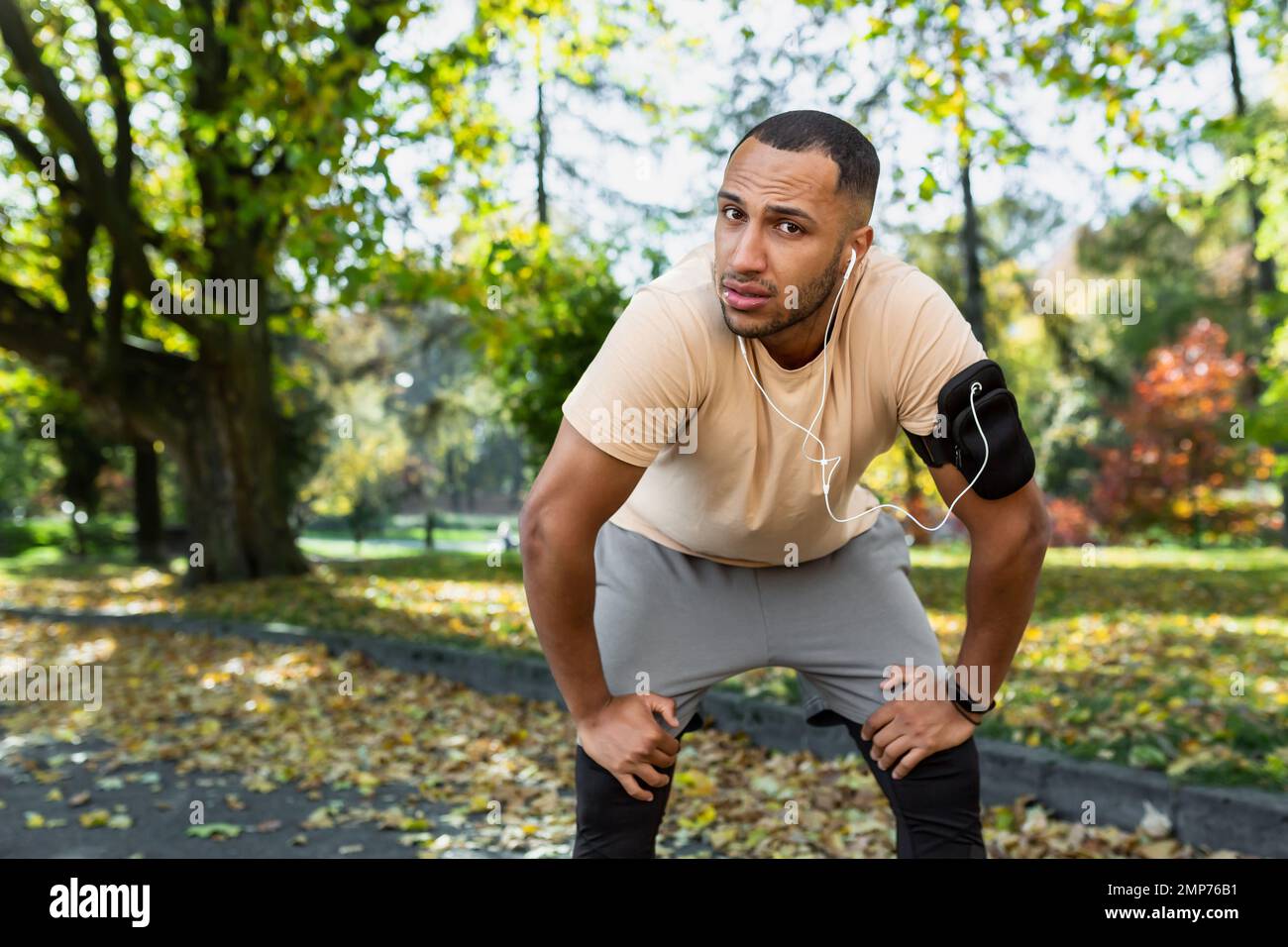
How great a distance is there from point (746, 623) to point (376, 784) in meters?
3.57

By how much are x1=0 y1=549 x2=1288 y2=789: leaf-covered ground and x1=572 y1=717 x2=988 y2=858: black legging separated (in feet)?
6.92

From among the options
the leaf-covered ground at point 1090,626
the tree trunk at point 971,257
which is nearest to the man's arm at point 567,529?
the leaf-covered ground at point 1090,626

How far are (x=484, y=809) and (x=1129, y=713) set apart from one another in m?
3.25

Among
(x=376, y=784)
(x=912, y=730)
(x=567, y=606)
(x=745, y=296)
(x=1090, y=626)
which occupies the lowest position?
(x=376, y=784)

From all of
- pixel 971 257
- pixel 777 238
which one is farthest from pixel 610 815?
pixel 971 257

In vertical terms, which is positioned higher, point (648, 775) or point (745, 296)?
point (745, 296)

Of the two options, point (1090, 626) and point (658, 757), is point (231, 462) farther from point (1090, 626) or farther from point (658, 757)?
point (658, 757)

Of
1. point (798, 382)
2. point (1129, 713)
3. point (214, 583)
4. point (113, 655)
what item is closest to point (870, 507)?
point (798, 382)

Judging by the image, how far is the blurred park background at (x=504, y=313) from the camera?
7.19 metres

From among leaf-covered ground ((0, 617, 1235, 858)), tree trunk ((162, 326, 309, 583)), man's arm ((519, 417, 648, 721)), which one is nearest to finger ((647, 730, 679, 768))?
man's arm ((519, 417, 648, 721))

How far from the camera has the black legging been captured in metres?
2.72

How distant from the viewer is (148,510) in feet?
72.7

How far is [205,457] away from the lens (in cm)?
1527

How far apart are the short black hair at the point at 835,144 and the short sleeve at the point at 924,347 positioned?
23cm
